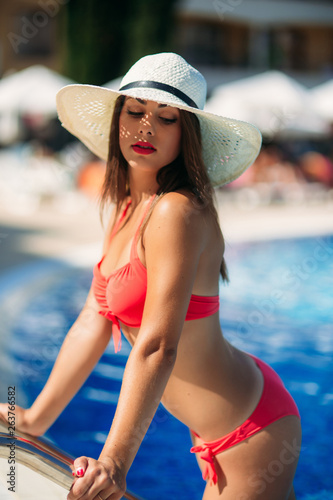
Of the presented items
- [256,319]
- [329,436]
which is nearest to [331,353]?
[256,319]

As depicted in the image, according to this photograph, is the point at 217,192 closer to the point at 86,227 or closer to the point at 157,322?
the point at 86,227

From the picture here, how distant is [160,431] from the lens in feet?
13.1

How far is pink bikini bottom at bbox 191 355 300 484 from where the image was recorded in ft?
5.80

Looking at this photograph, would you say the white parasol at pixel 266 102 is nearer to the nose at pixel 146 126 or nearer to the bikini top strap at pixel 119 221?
the bikini top strap at pixel 119 221

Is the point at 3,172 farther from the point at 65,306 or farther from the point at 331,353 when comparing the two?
the point at 331,353

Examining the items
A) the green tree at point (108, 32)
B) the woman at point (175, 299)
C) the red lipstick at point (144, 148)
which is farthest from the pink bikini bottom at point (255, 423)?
the green tree at point (108, 32)

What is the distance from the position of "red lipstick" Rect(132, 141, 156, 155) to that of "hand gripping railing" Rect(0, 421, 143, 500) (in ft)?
2.64

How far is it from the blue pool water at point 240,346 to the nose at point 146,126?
2311 millimetres

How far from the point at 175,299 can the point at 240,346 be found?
426 centimetres

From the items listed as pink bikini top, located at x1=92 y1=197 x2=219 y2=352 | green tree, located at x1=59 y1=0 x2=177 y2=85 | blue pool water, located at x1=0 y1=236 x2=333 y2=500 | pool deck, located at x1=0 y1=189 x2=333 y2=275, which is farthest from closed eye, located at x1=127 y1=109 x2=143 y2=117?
green tree, located at x1=59 y1=0 x2=177 y2=85

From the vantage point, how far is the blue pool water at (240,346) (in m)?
3.62

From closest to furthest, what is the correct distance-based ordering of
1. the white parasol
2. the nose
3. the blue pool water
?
the nose → the blue pool water → the white parasol

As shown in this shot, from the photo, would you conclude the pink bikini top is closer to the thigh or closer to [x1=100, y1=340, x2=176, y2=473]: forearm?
[x1=100, y1=340, x2=176, y2=473]: forearm

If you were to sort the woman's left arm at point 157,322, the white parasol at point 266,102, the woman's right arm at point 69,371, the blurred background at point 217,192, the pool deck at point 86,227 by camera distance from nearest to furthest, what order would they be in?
the woman's left arm at point 157,322 → the woman's right arm at point 69,371 → the blurred background at point 217,192 → the pool deck at point 86,227 → the white parasol at point 266,102
